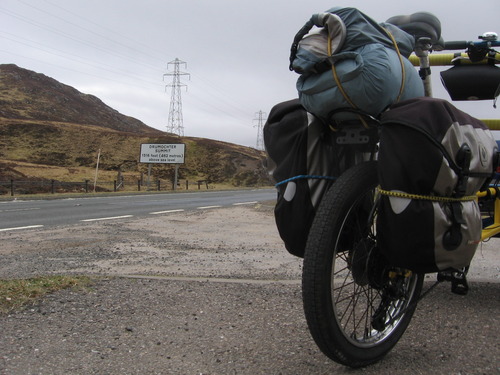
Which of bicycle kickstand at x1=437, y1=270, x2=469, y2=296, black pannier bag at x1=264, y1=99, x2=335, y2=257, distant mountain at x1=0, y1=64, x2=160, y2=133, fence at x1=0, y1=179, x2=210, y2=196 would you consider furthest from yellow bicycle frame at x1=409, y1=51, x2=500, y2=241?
distant mountain at x1=0, y1=64, x2=160, y2=133

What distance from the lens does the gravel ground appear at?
2.26 meters

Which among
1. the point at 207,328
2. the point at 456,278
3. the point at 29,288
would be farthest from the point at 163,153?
the point at 456,278

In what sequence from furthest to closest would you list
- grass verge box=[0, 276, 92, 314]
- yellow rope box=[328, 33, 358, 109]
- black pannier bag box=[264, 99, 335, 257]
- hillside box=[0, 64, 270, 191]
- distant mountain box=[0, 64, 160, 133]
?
distant mountain box=[0, 64, 160, 133] → hillside box=[0, 64, 270, 191] → grass verge box=[0, 276, 92, 314] → black pannier bag box=[264, 99, 335, 257] → yellow rope box=[328, 33, 358, 109]

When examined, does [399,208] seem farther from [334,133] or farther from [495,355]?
[495,355]

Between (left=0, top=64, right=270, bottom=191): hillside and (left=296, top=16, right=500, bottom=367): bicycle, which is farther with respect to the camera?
(left=0, top=64, right=270, bottom=191): hillside

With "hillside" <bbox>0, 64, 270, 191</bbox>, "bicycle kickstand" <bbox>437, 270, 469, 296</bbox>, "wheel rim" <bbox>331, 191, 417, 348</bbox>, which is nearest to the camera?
"wheel rim" <bbox>331, 191, 417, 348</bbox>

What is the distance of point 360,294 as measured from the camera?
244cm

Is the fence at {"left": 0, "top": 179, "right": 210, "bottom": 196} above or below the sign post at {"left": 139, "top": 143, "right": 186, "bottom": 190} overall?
below

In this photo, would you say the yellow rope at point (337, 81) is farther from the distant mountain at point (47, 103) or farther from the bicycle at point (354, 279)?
the distant mountain at point (47, 103)

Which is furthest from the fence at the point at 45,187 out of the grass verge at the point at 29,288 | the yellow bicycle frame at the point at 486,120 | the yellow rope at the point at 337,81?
the yellow rope at the point at 337,81

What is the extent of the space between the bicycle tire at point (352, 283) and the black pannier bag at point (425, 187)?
0.18 m

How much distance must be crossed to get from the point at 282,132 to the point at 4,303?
80.3 inches

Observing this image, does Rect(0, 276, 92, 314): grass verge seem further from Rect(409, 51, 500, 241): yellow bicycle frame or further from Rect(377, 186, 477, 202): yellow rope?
Rect(409, 51, 500, 241): yellow bicycle frame

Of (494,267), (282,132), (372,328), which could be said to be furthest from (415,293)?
(494,267)
